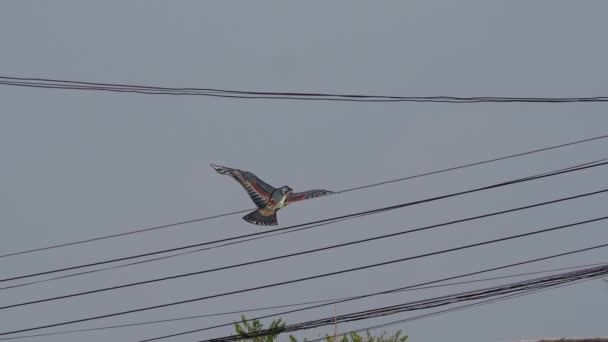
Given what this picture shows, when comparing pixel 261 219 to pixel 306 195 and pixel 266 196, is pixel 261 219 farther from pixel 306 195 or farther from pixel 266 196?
pixel 306 195

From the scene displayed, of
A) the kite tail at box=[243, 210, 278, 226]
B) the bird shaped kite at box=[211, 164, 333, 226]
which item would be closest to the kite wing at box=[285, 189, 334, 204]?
the bird shaped kite at box=[211, 164, 333, 226]

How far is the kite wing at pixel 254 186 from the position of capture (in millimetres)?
21516

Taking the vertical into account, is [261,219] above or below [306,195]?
below

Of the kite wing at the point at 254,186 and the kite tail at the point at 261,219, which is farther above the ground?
the kite wing at the point at 254,186

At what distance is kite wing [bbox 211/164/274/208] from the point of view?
21.5m

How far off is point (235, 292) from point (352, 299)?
2117 millimetres

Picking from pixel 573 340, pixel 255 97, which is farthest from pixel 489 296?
pixel 255 97

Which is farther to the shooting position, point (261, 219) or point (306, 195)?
point (306, 195)

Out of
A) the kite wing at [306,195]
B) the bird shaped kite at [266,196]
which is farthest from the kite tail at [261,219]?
the kite wing at [306,195]

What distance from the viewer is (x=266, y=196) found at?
21547 millimetres

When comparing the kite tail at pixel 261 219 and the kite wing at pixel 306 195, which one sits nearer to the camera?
the kite tail at pixel 261 219

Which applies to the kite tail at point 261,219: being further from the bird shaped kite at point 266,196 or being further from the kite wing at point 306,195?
the kite wing at point 306,195

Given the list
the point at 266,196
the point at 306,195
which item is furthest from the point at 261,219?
the point at 306,195

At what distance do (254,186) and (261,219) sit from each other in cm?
74
